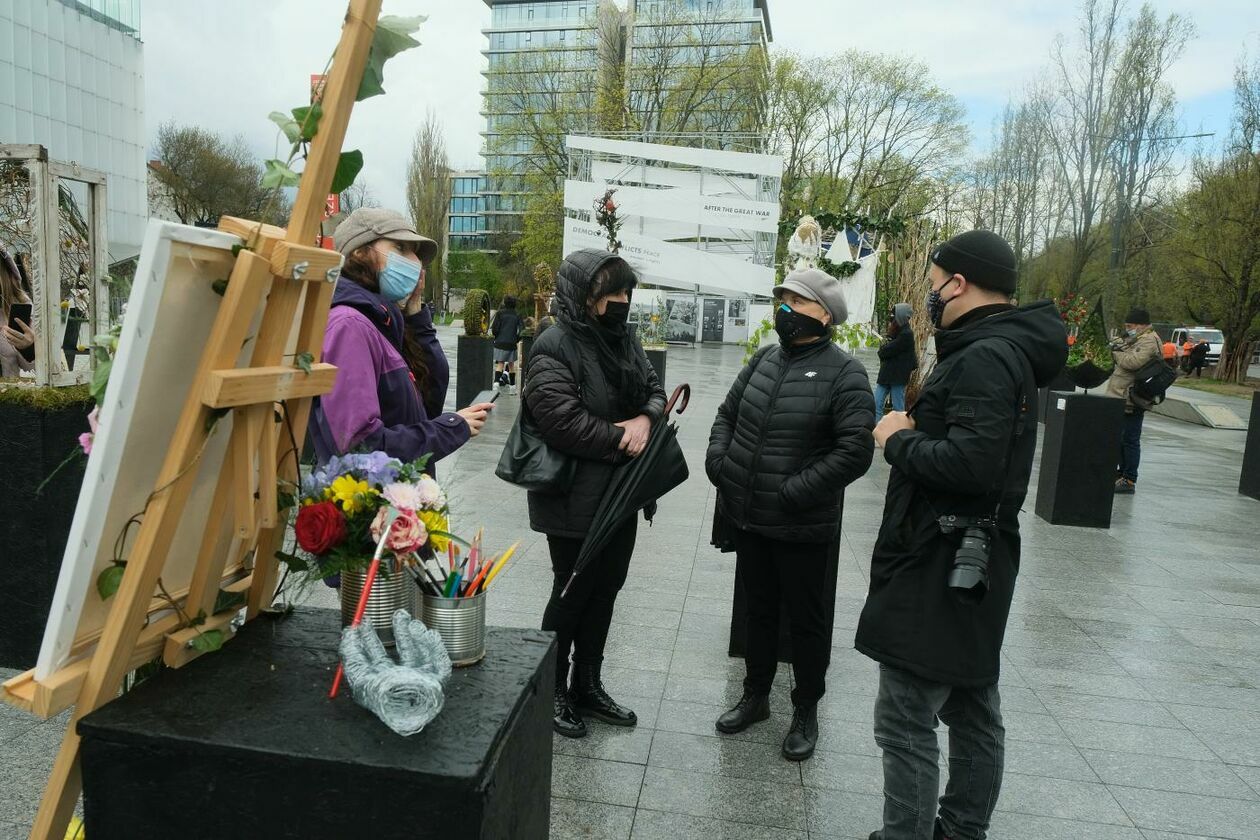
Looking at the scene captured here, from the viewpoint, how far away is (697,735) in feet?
12.0

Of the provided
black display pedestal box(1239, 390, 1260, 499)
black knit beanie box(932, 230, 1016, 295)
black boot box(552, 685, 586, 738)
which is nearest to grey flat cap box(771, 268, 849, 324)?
black knit beanie box(932, 230, 1016, 295)

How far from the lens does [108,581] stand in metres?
1.59

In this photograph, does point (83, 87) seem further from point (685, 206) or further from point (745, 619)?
point (745, 619)

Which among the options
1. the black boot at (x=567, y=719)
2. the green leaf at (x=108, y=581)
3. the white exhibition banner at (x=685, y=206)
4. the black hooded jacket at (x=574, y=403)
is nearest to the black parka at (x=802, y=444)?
the black hooded jacket at (x=574, y=403)

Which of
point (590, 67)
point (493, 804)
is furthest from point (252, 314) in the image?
point (590, 67)

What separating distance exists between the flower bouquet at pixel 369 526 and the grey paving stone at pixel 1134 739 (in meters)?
3.11

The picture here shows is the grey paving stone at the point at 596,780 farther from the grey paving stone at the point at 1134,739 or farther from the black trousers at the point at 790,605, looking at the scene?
the grey paving stone at the point at 1134,739

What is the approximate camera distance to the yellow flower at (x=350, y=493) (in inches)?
72.4

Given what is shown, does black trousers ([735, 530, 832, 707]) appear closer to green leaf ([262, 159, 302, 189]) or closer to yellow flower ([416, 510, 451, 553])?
yellow flower ([416, 510, 451, 553])

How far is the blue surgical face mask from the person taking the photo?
2.91 m

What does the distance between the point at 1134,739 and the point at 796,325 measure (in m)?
2.28

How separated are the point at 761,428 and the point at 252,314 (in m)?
2.31

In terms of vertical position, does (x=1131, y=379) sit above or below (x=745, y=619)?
above

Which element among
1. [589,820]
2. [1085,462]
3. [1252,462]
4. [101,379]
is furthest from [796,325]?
[1252,462]
